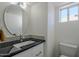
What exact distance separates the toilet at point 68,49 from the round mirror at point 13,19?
0.94m

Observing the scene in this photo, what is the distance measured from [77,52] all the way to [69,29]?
0.49 m

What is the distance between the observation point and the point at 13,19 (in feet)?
4.99

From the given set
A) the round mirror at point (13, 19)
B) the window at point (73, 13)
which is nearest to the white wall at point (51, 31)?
the window at point (73, 13)

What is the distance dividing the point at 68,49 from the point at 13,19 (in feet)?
3.91

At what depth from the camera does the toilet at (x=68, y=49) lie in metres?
1.58

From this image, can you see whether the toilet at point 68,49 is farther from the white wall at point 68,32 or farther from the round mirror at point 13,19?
the round mirror at point 13,19

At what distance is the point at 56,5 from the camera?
188 centimetres

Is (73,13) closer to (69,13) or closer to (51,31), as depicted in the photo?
(69,13)

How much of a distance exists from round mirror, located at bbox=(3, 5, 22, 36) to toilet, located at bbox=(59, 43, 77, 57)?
3.08 feet

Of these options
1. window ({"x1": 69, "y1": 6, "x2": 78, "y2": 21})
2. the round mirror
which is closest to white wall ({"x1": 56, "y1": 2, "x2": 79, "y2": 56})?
window ({"x1": 69, "y1": 6, "x2": 78, "y2": 21})

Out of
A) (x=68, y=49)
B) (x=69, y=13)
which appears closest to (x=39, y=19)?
(x=69, y=13)

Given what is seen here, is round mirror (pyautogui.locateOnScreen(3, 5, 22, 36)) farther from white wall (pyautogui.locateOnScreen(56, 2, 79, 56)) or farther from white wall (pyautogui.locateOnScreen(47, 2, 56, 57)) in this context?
white wall (pyautogui.locateOnScreen(56, 2, 79, 56))

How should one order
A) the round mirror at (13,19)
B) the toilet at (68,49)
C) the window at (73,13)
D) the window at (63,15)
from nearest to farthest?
the round mirror at (13,19), the toilet at (68,49), the window at (73,13), the window at (63,15)

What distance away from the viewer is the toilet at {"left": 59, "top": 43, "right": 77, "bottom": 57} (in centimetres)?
158
